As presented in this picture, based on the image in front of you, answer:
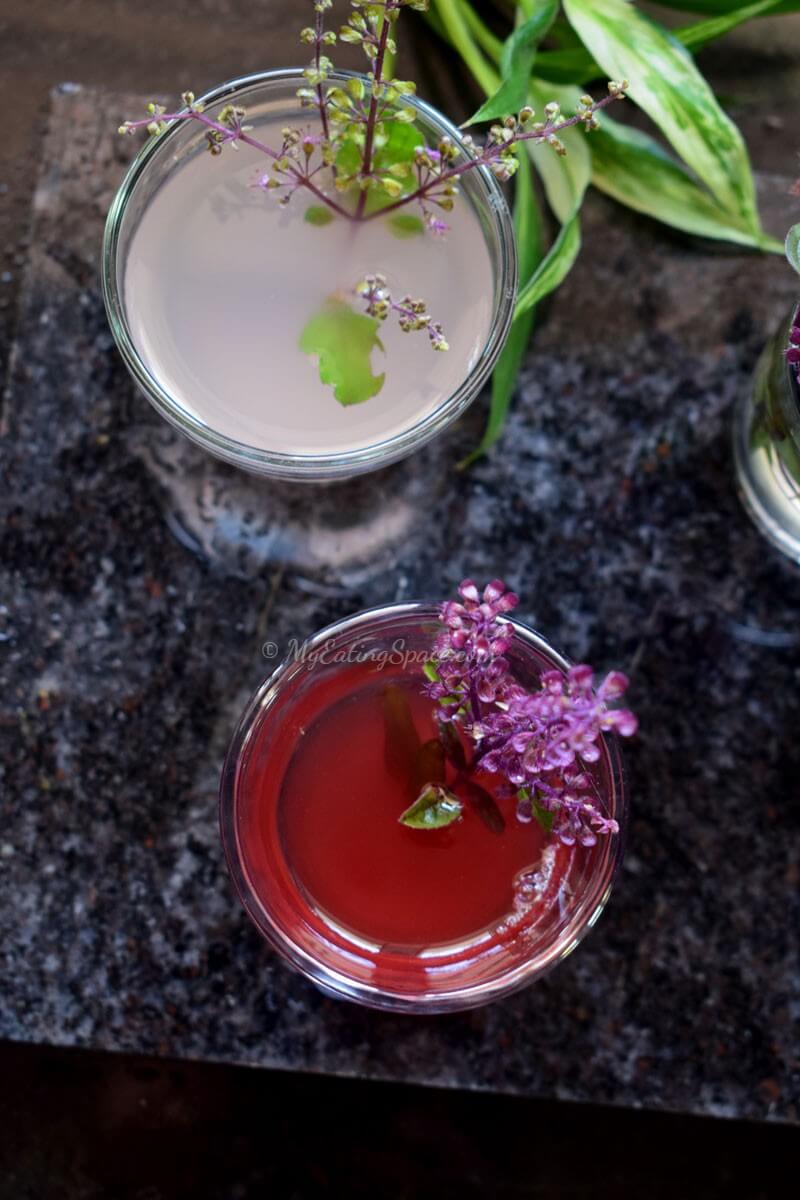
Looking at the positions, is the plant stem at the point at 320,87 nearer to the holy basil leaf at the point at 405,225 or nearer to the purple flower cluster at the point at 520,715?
the holy basil leaf at the point at 405,225

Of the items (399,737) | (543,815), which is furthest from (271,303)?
(543,815)

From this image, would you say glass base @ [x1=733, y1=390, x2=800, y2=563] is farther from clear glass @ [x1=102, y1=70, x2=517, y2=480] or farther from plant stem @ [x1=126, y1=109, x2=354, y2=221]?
plant stem @ [x1=126, y1=109, x2=354, y2=221]

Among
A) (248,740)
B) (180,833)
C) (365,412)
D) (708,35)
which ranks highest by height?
(708,35)

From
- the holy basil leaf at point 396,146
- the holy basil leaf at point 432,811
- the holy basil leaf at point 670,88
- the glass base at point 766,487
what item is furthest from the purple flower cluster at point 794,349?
the holy basil leaf at point 432,811

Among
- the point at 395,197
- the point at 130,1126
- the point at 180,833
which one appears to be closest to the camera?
the point at 395,197

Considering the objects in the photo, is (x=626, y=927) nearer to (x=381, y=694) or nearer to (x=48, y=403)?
(x=381, y=694)

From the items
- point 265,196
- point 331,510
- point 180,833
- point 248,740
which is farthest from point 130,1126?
point 265,196

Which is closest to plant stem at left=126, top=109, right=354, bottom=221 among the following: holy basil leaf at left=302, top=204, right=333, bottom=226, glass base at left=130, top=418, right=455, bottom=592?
holy basil leaf at left=302, top=204, right=333, bottom=226
